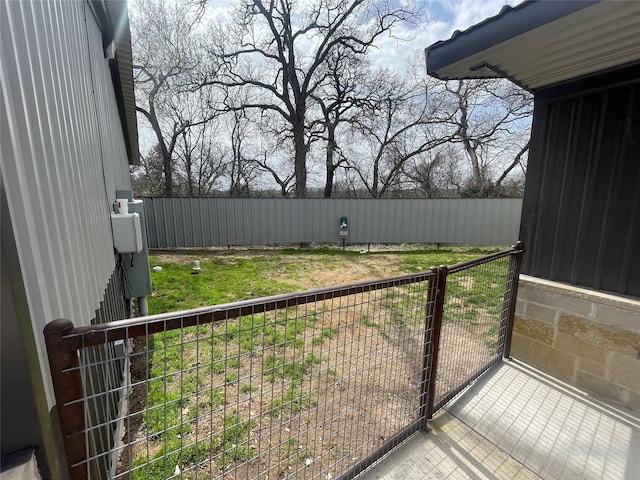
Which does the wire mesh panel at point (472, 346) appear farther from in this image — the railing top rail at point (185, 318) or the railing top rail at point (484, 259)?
the railing top rail at point (185, 318)

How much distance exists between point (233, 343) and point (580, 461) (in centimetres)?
308

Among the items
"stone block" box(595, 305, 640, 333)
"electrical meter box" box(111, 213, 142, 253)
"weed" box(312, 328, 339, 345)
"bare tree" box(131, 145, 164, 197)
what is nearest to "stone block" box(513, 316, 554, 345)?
"stone block" box(595, 305, 640, 333)

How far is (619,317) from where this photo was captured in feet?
7.50

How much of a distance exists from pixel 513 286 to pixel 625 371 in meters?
0.94

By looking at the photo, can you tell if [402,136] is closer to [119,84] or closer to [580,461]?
[119,84]

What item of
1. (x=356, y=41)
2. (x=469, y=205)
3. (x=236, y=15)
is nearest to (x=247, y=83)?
(x=236, y=15)

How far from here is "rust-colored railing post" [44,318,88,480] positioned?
86 cm

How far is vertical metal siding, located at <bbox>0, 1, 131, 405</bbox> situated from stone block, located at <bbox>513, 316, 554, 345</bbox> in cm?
345

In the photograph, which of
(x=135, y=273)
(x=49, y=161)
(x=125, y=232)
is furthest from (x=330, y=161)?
(x=49, y=161)

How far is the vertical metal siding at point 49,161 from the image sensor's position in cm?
92

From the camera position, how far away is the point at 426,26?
40.7 ft

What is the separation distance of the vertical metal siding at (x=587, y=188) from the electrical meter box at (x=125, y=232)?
13.2 ft

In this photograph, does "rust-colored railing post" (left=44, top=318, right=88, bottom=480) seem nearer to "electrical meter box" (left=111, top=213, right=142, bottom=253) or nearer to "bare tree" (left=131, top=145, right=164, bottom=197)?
"electrical meter box" (left=111, top=213, right=142, bottom=253)

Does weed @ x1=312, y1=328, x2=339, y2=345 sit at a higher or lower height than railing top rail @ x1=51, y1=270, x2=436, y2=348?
lower
